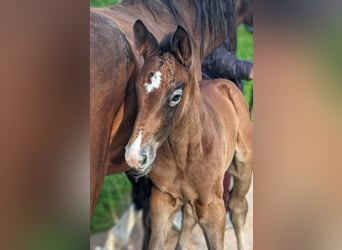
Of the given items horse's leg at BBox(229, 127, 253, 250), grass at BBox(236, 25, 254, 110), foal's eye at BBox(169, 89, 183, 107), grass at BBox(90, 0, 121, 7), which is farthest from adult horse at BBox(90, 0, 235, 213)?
horse's leg at BBox(229, 127, 253, 250)

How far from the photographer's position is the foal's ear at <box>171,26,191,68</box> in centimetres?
156

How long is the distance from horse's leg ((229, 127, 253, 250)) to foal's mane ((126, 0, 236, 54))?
1.15ft

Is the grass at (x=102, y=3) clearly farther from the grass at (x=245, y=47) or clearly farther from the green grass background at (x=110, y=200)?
the grass at (x=245, y=47)

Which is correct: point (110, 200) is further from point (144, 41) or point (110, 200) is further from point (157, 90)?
point (144, 41)

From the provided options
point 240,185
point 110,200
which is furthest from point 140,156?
point 240,185

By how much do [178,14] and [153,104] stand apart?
35 cm

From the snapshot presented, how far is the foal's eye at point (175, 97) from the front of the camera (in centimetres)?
153

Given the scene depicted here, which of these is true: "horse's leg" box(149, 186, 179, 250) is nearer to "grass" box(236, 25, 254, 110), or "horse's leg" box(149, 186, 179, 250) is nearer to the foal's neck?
the foal's neck
